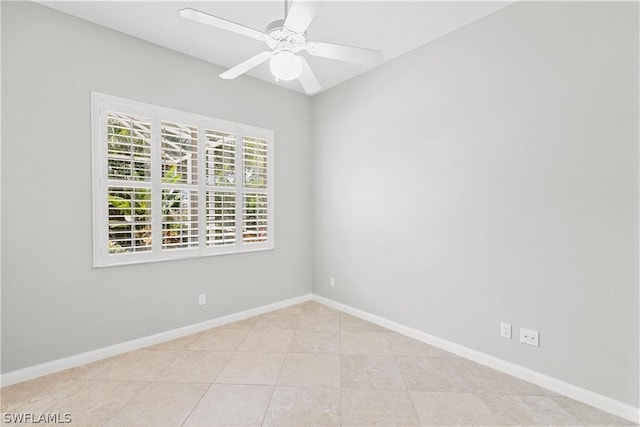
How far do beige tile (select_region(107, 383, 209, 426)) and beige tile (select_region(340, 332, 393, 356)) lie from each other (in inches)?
48.9

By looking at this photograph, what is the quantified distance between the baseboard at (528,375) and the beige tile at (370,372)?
1.70ft

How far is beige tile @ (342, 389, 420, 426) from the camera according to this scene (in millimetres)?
1759

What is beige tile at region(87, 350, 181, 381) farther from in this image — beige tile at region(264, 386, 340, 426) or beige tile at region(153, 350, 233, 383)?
beige tile at region(264, 386, 340, 426)

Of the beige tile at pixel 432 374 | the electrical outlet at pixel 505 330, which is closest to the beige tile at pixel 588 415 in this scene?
the electrical outlet at pixel 505 330

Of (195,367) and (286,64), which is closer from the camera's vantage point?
Result: (286,64)

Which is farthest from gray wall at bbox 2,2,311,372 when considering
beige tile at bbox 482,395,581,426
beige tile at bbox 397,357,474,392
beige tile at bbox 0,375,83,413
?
beige tile at bbox 482,395,581,426

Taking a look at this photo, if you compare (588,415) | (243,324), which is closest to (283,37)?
(243,324)

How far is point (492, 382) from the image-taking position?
215 centimetres

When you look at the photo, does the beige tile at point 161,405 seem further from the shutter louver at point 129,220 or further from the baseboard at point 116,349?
the shutter louver at point 129,220

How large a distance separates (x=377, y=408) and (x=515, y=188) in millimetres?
1852

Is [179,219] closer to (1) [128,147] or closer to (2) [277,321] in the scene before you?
(1) [128,147]

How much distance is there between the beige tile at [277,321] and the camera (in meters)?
3.18

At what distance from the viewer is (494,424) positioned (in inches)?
67.9

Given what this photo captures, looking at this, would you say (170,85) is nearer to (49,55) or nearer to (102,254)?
(49,55)
